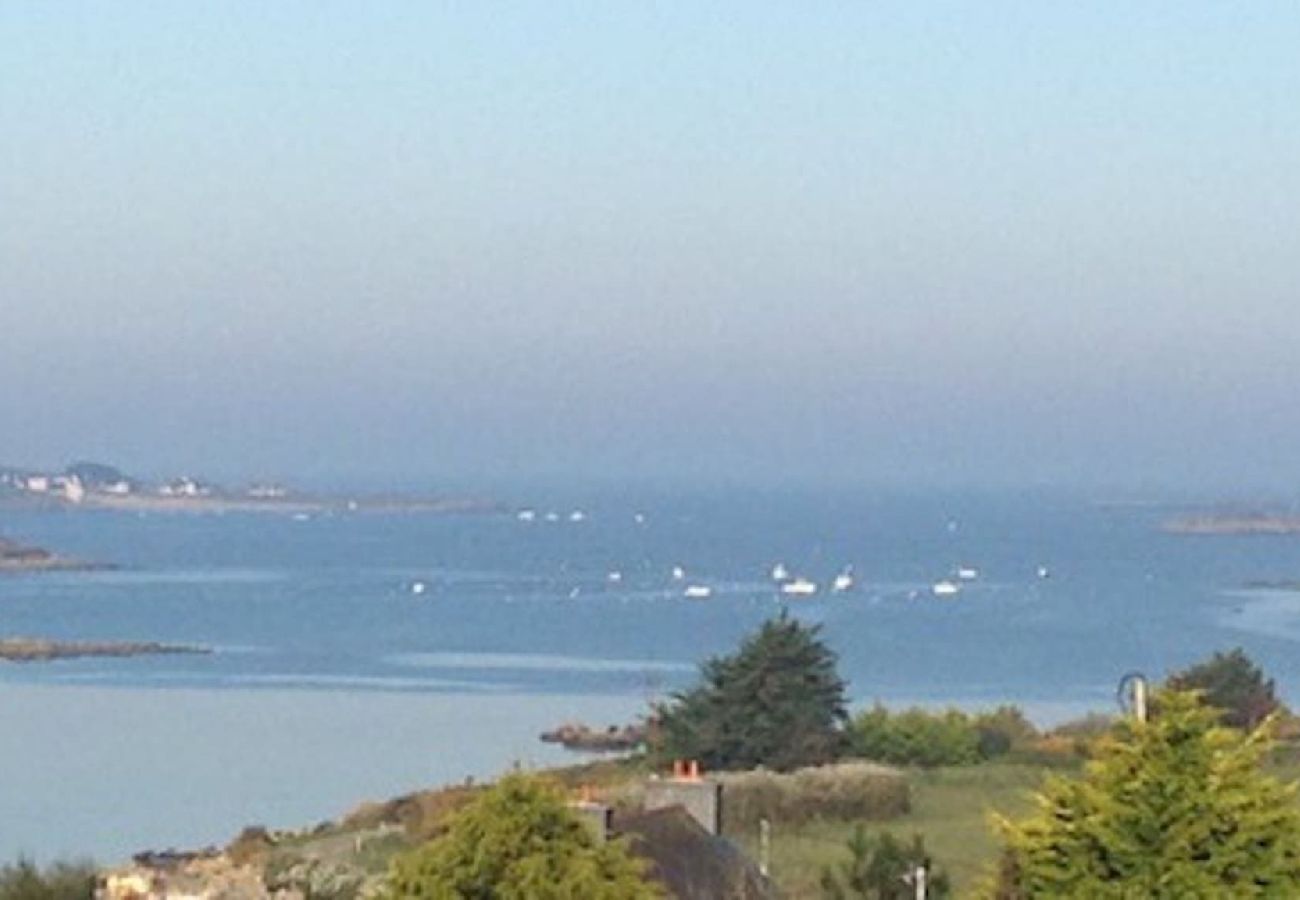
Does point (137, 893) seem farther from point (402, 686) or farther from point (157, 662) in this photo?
point (157, 662)

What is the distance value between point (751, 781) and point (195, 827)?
57.3ft

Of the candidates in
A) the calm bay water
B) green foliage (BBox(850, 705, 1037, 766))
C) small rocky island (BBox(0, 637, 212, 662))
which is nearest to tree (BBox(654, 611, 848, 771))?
green foliage (BBox(850, 705, 1037, 766))

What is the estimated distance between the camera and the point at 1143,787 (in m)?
13.3

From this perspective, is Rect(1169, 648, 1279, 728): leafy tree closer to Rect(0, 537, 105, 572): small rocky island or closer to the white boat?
the white boat

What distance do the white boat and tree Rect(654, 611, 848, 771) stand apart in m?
88.5

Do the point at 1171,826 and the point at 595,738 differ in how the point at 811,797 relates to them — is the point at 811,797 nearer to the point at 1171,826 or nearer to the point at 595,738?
the point at 1171,826

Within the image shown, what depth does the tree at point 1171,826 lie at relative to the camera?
1317 cm

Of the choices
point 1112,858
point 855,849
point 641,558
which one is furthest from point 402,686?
point 641,558

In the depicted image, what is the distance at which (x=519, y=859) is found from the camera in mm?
12742

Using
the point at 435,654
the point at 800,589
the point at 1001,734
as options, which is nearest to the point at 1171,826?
the point at 1001,734

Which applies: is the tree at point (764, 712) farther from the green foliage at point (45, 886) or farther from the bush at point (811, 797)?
the green foliage at point (45, 886)

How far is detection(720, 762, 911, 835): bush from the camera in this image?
3092 centimetres

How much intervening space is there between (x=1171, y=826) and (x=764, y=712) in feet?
87.0

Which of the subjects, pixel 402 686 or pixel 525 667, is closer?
pixel 402 686
